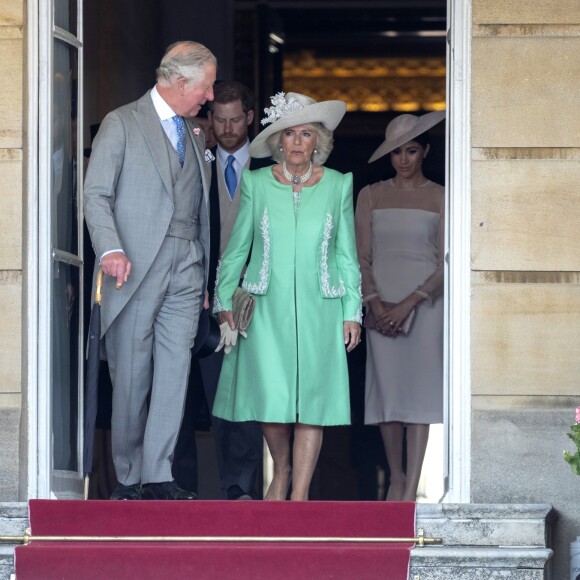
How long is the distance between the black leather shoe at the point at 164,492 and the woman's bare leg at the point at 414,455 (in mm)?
1334

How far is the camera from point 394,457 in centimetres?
790

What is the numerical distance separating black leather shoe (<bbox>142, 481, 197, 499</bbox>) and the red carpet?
384 millimetres

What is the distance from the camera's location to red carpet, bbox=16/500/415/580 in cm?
600

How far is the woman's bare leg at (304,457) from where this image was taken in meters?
7.00

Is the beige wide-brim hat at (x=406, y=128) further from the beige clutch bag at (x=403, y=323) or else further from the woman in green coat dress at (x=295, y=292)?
the woman in green coat dress at (x=295, y=292)

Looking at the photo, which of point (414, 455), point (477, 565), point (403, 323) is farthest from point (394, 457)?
point (477, 565)

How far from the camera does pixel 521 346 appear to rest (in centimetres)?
680

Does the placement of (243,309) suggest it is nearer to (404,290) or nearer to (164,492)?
(164,492)

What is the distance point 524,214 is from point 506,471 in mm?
1035

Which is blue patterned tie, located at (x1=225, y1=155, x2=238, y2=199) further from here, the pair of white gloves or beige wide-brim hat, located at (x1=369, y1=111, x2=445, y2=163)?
the pair of white gloves

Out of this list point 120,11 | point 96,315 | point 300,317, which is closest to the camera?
point 96,315

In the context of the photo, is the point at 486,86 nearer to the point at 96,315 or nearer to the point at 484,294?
the point at 484,294

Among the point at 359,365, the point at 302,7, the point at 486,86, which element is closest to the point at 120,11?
the point at 302,7

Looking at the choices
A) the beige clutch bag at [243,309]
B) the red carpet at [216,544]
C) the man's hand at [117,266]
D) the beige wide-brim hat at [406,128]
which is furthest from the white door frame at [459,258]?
the man's hand at [117,266]
